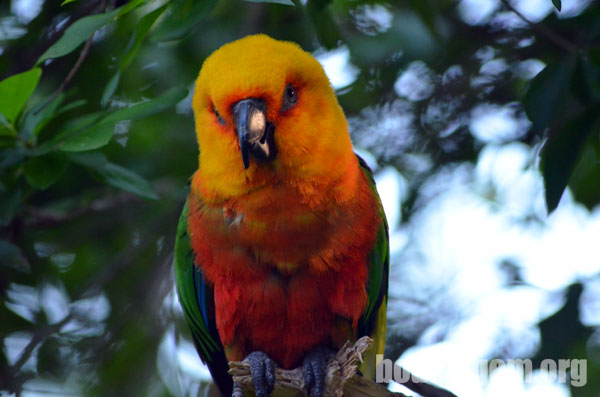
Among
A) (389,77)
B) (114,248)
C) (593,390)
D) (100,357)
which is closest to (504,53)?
(389,77)

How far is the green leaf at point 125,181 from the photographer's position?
286cm

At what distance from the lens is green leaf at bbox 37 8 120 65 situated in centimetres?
222

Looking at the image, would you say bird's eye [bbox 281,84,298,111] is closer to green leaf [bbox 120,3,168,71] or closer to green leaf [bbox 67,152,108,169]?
green leaf [bbox 120,3,168,71]

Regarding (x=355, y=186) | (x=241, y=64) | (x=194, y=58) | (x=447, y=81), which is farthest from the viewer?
(x=447, y=81)

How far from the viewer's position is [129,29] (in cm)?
357

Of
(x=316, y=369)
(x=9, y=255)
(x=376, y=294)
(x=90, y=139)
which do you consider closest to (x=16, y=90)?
(x=90, y=139)

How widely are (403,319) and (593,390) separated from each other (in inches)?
45.4

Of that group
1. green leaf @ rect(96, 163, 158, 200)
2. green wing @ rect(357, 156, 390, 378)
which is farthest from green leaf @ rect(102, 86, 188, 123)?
green wing @ rect(357, 156, 390, 378)

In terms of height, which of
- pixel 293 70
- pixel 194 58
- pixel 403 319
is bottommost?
pixel 403 319

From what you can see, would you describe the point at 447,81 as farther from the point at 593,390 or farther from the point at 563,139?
the point at 593,390

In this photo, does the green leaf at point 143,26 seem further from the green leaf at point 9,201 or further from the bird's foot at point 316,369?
the bird's foot at point 316,369

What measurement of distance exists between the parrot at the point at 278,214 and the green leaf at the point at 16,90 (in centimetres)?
58

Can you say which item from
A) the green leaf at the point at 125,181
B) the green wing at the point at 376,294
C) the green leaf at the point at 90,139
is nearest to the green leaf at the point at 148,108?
the green leaf at the point at 90,139

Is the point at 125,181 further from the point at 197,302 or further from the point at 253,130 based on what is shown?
the point at 253,130
